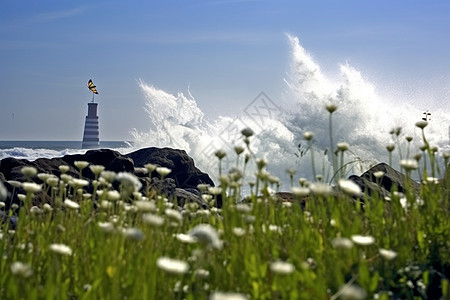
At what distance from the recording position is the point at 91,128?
145m

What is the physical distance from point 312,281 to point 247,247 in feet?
1.80

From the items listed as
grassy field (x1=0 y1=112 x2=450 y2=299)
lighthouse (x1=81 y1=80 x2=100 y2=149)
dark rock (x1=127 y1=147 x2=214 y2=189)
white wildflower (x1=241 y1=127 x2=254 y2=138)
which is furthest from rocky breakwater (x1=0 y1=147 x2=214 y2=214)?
lighthouse (x1=81 y1=80 x2=100 y2=149)

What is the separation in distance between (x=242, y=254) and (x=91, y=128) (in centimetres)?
14682

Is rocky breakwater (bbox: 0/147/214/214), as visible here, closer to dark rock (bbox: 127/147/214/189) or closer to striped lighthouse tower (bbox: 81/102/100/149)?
dark rock (bbox: 127/147/214/189)

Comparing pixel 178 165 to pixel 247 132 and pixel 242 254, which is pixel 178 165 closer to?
pixel 247 132

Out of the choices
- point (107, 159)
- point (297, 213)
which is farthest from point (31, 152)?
point (297, 213)

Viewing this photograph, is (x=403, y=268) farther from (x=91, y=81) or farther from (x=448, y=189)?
(x=91, y=81)

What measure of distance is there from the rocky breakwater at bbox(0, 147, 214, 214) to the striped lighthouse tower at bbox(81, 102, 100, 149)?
130 metres

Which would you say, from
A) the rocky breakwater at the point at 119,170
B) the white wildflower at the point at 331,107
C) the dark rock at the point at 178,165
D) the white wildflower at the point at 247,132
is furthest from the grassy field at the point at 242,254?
the dark rock at the point at 178,165

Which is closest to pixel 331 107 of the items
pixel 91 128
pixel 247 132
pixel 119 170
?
pixel 247 132

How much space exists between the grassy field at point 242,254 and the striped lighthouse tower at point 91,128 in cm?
14225

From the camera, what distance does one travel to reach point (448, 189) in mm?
3742

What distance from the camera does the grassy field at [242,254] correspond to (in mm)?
2271

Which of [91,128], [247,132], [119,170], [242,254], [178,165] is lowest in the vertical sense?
[242,254]
